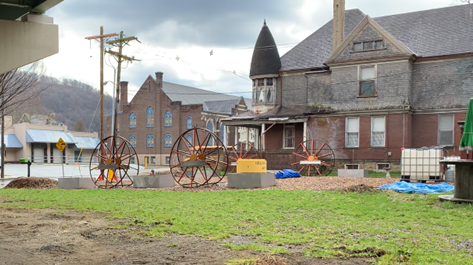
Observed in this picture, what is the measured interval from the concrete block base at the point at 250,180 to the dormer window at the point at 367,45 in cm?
1404

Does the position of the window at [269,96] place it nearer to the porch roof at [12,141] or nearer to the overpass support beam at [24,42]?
the overpass support beam at [24,42]

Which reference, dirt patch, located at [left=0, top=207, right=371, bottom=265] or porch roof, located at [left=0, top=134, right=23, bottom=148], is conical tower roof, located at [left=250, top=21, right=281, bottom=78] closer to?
dirt patch, located at [left=0, top=207, right=371, bottom=265]

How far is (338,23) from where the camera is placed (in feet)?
107

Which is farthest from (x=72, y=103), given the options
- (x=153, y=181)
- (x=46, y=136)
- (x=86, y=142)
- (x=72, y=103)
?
(x=153, y=181)

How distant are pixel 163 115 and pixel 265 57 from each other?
29.9 metres

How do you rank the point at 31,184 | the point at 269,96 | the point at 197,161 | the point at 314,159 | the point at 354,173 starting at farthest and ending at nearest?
the point at 269,96 → the point at 314,159 → the point at 354,173 → the point at 31,184 → the point at 197,161

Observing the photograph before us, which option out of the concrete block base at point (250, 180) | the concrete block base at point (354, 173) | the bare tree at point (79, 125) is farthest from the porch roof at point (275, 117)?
the bare tree at point (79, 125)

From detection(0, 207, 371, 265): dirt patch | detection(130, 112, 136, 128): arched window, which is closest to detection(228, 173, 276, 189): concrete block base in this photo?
detection(0, 207, 371, 265): dirt patch

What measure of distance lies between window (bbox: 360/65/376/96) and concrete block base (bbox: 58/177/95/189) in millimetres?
17440

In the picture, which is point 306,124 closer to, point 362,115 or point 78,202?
point 362,115

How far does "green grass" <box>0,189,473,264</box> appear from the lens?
306 inches

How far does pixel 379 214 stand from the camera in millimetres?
11367

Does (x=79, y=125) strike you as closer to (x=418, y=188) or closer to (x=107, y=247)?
(x=418, y=188)

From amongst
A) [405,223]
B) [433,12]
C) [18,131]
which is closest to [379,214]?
[405,223]
